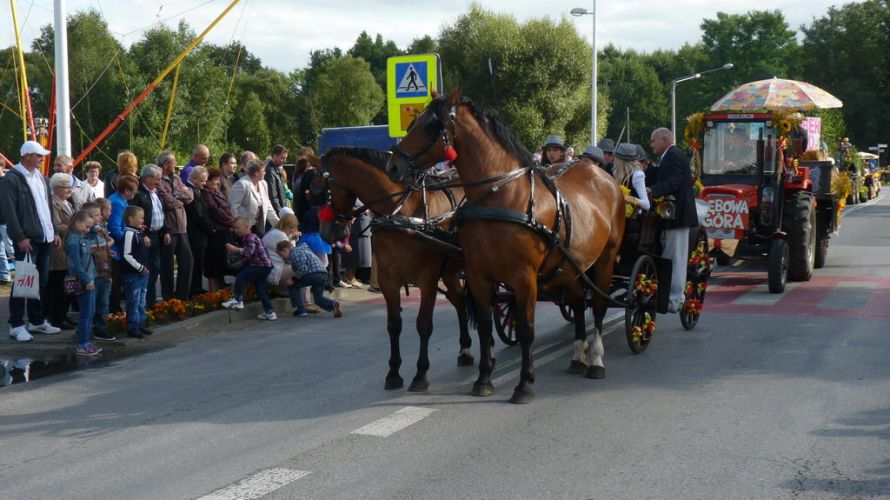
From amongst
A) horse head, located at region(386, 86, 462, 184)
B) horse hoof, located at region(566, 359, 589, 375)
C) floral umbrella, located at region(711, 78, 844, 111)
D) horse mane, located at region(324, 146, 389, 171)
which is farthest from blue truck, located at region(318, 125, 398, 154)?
horse head, located at region(386, 86, 462, 184)

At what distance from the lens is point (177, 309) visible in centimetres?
1124

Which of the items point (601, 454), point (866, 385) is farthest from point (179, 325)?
point (866, 385)

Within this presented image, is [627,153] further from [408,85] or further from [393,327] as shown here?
[408,85]

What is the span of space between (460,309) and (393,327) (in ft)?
3.14

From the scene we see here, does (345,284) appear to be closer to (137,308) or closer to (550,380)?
(137,308)

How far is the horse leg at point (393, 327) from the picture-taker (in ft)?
25.2

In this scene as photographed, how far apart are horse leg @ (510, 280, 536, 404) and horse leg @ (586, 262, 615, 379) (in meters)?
1.01

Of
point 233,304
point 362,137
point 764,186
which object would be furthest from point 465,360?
point 362,137

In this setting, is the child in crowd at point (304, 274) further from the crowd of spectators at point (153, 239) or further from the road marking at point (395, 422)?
the road marking at point (395, 422)

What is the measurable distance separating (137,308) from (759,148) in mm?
9332

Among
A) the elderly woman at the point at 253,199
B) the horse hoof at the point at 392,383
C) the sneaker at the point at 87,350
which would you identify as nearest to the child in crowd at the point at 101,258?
the sneaker at the point at 87,350

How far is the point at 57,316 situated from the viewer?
35.9ft

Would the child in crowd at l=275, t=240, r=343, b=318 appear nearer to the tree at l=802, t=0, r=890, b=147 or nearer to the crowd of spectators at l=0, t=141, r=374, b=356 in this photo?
the crowd of spectators at l=0, t=141, r=374, b=356

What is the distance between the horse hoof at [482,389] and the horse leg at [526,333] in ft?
0.75
